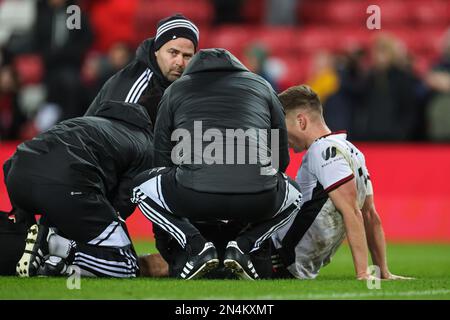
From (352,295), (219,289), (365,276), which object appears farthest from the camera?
(365,276)

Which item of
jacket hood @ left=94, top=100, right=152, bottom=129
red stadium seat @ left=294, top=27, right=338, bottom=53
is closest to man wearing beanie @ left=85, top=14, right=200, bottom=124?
jacket hood @ left=94, top=100, right=152, bottom=129

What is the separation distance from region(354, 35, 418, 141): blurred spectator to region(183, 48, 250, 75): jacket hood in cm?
717

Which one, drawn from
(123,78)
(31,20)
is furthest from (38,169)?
(31,20)

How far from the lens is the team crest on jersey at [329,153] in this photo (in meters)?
7.70

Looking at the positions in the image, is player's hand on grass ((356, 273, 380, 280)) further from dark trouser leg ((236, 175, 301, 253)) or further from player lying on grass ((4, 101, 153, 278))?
player lying on grass ((4, 101, 153, 278))

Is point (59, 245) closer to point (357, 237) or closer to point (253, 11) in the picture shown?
point (357, 237)

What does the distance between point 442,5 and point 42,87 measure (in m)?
7.35

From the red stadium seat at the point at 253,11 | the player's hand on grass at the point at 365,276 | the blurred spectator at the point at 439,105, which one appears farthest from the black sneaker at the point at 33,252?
the red stadium seat at the point at 253,11

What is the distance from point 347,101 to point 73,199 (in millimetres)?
8034

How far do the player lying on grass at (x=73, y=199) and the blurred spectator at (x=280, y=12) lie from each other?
38.4ft

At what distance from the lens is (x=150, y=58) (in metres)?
9.35

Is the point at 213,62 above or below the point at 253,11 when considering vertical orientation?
below

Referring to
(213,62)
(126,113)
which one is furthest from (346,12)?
(213,62)

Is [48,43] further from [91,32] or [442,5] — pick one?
[442,5]
